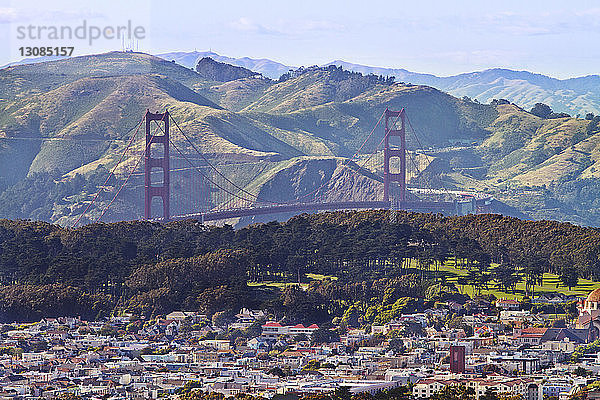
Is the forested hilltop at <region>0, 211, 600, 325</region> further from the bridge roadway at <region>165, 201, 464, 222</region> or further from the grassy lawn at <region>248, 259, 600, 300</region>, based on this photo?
the bridge roadway at <region>165, 201, 464, 222</region>

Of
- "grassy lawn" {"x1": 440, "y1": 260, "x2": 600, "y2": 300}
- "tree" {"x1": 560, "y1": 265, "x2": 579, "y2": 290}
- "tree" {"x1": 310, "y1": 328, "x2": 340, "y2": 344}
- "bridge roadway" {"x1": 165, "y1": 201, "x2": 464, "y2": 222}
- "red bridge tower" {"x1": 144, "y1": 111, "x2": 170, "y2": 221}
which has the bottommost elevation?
"tree" {"x1": 310, "y1": 328, "x2": 340, "y2": 344}

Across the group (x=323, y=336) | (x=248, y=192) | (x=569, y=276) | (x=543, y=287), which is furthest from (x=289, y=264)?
(x=248, y=192)

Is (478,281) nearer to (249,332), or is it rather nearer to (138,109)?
(249,332)

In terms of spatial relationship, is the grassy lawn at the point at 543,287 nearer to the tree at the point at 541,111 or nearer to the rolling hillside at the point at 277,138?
the rolling hillside at the point at 277,138

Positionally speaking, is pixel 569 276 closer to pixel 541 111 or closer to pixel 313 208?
pixel 313 208

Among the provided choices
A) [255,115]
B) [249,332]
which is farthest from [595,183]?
[249,332]

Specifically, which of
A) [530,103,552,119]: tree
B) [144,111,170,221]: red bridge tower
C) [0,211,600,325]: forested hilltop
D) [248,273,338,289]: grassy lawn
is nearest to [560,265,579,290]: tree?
[0,211,600,325]: forested hilltop
